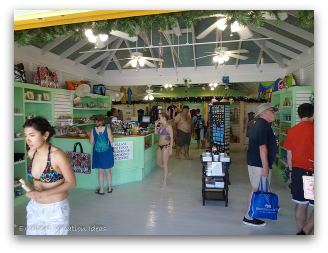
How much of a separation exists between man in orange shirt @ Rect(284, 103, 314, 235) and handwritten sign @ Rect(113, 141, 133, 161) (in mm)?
3376

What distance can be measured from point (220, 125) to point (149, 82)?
331 cm

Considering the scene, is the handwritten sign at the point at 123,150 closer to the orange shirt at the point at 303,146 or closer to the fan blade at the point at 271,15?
the orange shirt at the point at 303,146

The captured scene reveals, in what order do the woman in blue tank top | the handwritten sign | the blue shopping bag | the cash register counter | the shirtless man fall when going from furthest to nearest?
the shirtless man → the handwritten sign → the cash register counter → the woman in blue tank top → the blue shopping bag

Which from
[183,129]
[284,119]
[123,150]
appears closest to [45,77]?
[123,150]

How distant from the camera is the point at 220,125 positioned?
692 cm

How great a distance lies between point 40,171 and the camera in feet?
7.22

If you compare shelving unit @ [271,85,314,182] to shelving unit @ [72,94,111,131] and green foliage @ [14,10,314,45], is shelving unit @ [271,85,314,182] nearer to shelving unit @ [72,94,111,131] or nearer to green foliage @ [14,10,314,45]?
green foliage @ [14,10,314,45]

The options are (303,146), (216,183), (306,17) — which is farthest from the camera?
(216,183)

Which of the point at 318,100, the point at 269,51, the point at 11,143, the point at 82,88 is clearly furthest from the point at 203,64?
the point at 11,143

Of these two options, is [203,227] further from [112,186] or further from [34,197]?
[112,186]

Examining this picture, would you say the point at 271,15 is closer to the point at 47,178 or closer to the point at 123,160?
the point at 47,178

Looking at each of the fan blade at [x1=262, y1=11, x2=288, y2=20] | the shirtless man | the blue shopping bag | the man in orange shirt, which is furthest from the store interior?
the shirtless man

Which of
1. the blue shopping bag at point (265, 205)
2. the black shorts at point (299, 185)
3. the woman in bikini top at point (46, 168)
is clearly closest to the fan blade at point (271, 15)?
the black shorts at point (299, 185)

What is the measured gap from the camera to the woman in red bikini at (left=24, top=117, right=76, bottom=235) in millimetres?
2166
